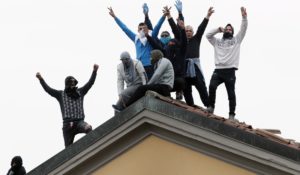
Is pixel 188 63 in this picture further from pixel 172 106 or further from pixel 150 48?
pixel 172 106

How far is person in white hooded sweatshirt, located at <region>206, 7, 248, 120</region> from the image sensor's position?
21.9 metres

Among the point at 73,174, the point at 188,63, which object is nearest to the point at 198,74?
the point at 188,63

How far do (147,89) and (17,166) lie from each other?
8.59 ft

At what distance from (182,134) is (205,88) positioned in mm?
2858

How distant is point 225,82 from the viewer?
21969 mm

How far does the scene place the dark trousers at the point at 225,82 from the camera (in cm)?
2184

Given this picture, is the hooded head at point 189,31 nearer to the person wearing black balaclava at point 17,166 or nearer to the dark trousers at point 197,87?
the dark trousers at point 197,87

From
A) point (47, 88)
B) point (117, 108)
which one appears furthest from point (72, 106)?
point (117, 108)

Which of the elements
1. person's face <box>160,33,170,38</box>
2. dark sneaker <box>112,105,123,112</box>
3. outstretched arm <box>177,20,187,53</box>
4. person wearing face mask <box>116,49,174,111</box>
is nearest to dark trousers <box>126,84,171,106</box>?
person wearing face mask <box>116,49,174,111</box>

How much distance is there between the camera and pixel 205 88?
22406mm

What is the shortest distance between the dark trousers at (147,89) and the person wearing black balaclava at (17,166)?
211 centimetres

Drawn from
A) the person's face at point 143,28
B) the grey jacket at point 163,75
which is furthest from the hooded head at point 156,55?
the person's face at point 143,28

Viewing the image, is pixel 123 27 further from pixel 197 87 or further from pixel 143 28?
pixel 197 87

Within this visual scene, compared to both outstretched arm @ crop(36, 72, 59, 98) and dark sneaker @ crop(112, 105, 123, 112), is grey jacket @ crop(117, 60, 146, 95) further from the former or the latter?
outstretched arm @ crop(36, 72, 59, 98)
